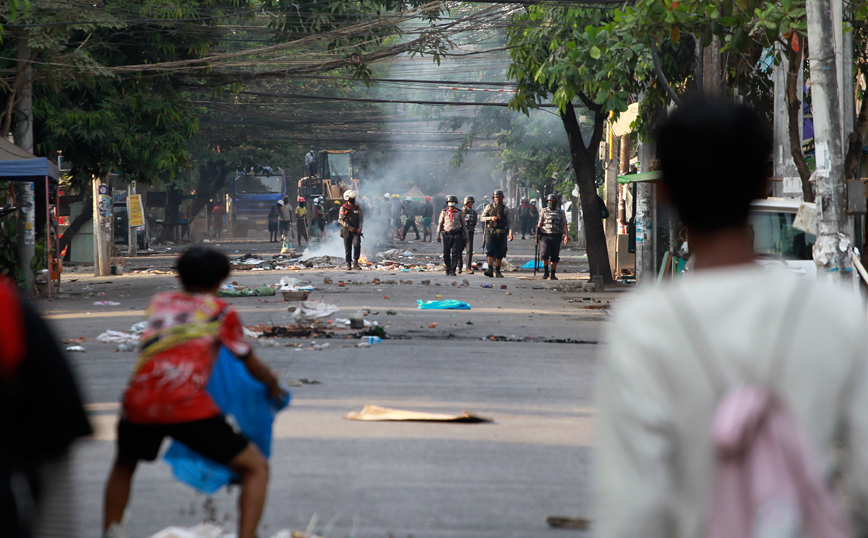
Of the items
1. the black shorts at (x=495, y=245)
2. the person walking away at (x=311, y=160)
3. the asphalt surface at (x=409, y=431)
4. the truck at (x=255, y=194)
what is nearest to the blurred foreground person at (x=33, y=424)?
the asphalt surface at (x=409, y=431)

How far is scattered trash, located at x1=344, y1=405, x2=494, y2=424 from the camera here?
7086mm

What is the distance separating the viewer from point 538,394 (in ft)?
27.3

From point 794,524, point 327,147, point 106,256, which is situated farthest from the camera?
point 327,147

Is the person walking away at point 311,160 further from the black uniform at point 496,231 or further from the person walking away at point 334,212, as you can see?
the black uniform at point 496,231

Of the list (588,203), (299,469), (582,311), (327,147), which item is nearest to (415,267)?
(588,203)

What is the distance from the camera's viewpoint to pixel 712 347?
179cm

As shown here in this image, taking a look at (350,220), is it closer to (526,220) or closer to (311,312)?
(311,312)

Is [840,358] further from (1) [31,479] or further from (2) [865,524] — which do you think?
(1) [31,479]

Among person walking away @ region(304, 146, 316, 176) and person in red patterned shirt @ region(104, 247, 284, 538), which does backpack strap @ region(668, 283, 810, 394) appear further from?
person walking away @ region(304, 146, 316, 176)

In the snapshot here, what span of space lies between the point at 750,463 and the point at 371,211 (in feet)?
150

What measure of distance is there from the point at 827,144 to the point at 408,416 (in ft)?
15.1

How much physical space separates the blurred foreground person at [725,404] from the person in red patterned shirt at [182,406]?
7.15 feet

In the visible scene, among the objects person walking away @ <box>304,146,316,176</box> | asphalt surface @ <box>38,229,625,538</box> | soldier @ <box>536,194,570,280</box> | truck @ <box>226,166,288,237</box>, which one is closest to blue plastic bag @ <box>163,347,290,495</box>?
asphalt surface @ <box>38,229,625,538</box>

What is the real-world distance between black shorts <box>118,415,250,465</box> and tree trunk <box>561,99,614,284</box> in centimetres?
1664
